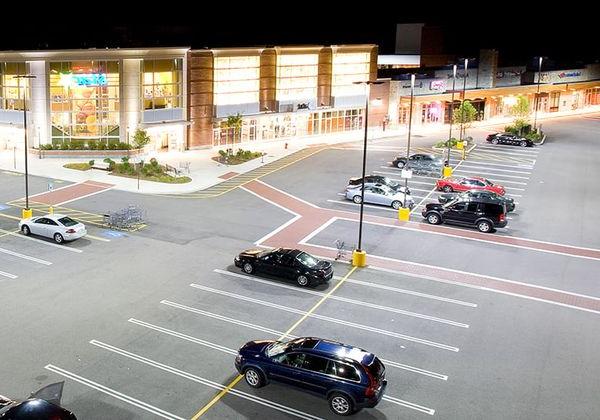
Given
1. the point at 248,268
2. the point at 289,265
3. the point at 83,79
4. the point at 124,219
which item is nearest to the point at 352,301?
the point at 289,265

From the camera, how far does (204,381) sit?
64.6 ft

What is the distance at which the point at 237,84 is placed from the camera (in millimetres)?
66312

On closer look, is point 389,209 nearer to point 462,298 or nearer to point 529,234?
point 529,234

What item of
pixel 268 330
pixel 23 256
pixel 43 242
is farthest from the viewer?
pixel 43 242

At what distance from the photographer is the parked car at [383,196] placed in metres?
41.4

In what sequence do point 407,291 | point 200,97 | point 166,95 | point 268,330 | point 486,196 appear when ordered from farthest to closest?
point 200,97 → point 166,95 → point 486,196 → point 407,291 → point 268,330

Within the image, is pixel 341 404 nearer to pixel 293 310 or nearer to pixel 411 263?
pixel 293 310

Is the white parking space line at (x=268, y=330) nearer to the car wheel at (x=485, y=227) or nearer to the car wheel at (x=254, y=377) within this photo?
the car wheel at (x=254, y=377)

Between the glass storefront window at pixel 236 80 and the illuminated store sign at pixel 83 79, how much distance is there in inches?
442

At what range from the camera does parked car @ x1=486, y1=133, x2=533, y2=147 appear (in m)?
68.7

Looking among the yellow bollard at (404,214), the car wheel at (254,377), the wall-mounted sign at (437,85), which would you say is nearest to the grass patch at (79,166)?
the yellow bollard at (404,214)

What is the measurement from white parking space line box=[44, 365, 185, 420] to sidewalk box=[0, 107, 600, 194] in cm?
2609

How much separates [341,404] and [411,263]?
1411 cm

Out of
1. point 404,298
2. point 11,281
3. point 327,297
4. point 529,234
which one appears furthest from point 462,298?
point 11,281
